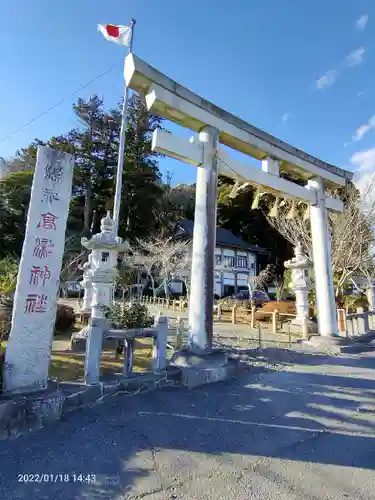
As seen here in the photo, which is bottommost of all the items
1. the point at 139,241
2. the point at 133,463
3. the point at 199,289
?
the point at 133,463

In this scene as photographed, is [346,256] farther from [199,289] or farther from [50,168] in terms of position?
[50,168]

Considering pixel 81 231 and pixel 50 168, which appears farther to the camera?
pixel 81 231

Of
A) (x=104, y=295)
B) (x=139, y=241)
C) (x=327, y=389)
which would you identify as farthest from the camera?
(x=139, y=241)

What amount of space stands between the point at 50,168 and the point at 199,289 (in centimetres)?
309

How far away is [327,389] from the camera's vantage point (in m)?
4.77

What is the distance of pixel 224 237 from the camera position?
3206 cm

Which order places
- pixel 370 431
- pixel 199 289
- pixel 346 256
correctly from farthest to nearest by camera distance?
pixel 346 256 < pixel 199 289 < pixel 370 431

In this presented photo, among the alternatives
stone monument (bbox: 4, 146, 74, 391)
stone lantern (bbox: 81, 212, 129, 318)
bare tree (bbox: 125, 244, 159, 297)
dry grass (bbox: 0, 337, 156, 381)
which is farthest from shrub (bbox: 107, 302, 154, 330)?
bare tree (bbox: 125, 244, 159, 297)

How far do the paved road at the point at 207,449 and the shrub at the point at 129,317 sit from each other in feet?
3.72

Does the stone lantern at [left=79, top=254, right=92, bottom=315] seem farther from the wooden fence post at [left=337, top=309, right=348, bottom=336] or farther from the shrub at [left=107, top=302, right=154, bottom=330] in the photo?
the wooden fence post at [left=337, top=309, right=348, bottom=336]

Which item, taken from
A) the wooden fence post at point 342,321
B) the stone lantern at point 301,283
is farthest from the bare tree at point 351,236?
the wooden fence post at point 342,321

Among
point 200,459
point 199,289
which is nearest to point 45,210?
point 199,289

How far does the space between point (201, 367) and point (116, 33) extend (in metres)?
12.2

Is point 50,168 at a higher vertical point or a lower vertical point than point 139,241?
lower
